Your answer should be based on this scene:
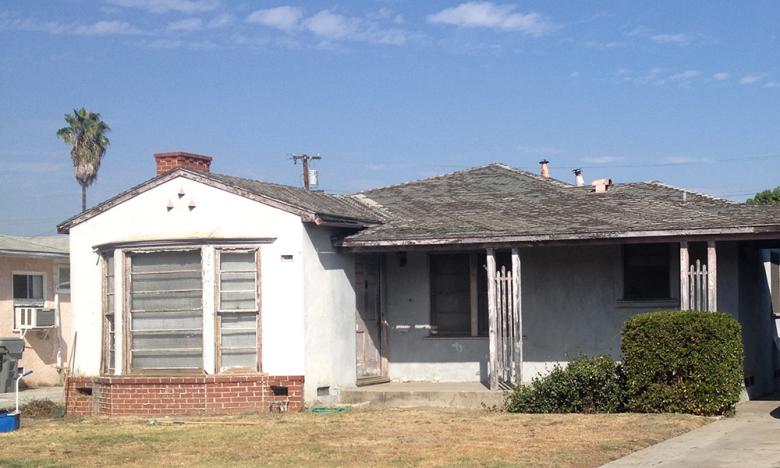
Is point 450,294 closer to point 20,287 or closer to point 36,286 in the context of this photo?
point 20,287

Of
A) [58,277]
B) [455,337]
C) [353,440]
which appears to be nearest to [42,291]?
[58,277]

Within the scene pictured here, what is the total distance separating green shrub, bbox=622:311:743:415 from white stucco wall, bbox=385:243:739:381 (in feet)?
10.6

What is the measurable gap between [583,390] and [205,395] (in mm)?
5675

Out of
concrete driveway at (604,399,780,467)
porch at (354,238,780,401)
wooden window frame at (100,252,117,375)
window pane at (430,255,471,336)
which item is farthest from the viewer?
window pane at (430,255,471,336)

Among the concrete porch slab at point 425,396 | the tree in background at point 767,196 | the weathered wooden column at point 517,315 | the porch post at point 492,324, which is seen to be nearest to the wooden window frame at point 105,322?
the concrete porch slab at point 425,396

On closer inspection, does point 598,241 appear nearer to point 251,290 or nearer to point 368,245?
point 368,245

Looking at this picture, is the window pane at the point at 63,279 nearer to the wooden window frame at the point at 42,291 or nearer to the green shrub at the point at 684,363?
the wooden window frame at the point at 42,291

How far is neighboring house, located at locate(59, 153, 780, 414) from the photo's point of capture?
16.5 metres

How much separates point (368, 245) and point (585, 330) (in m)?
3.97

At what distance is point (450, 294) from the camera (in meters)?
19.1

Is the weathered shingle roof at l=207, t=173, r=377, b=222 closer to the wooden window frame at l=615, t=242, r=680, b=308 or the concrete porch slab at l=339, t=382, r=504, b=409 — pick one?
the concrete porch slab at l=339, t=382, r=504, b=409

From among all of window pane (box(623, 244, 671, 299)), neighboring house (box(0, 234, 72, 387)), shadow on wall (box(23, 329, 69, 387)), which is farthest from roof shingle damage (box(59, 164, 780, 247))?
shadow on wall (box(23, 329, 69, 387))

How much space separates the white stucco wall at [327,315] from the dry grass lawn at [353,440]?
4.14 ft

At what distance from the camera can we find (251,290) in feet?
54.7
